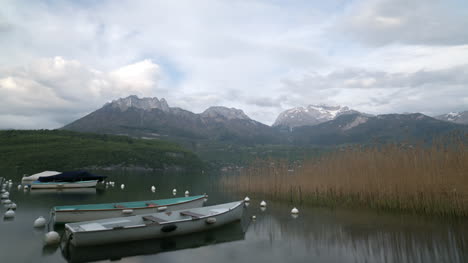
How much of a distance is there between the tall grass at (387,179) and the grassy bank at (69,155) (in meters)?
56.3

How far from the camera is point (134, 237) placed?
1054 centimetres

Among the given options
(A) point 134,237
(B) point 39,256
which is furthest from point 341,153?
(B) point 39,256

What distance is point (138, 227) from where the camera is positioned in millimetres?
10406

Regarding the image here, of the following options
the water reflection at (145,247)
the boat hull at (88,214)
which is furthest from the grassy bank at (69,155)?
the water reflection at (145,247)

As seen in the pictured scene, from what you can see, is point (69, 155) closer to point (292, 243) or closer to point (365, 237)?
point (292, 243)

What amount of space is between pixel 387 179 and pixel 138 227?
12574 mm

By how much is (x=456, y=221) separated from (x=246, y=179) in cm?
1694

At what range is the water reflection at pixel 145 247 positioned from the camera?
9242mm

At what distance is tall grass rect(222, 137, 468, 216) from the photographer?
1330 cm

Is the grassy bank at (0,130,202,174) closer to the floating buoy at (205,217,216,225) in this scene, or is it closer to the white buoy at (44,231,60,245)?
the white buoy at (44,231,60,245)

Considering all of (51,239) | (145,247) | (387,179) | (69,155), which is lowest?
(145,247)

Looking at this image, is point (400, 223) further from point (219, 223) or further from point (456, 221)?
point (219, 223)

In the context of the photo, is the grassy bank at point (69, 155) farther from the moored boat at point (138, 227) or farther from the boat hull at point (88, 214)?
the moored boat at point (138, 227)

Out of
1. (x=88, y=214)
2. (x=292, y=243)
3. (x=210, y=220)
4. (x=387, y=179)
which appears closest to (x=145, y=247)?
(x=210, y=220)
